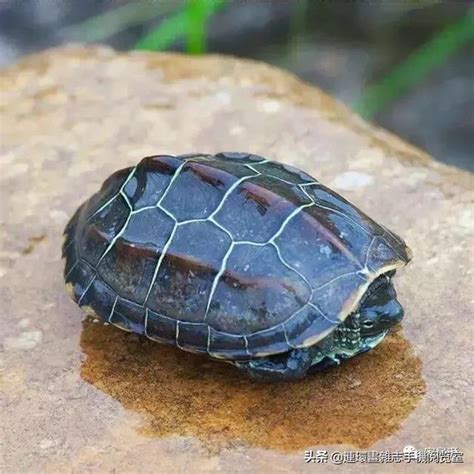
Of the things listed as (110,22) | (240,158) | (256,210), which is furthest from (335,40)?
(256,210)

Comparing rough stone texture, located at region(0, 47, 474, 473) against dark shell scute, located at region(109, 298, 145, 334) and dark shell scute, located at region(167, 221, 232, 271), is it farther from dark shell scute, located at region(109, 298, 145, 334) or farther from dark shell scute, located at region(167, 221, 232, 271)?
dark shell scute, located at region(167, 221, 232, 271)

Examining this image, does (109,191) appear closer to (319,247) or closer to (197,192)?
(197,192)

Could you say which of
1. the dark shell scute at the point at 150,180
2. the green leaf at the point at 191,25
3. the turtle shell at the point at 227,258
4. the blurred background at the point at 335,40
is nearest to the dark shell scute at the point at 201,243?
the turtle shell at the point at 227,258

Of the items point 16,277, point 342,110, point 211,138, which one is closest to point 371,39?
point 342,110

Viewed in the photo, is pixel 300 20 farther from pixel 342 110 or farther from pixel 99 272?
pixel 99 272

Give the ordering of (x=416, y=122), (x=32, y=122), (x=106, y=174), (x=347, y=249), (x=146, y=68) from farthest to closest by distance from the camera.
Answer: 1. (x=416, y=122)
2. (x=146, y=68)
3. (x=32, y=122)
4. (x=106, y=174)
5. (x=347, y=249)

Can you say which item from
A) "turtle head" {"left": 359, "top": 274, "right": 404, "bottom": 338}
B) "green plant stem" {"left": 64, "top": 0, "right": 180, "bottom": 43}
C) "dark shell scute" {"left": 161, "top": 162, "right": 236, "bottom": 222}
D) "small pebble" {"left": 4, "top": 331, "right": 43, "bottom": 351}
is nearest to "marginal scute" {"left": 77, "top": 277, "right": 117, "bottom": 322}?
"small pebble" {"left": 4, "top": 331, "right": 43, "bottom": 351}
